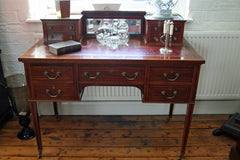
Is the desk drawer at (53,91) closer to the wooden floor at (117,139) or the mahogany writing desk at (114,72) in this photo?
the mahogany writing desk at (114,72)

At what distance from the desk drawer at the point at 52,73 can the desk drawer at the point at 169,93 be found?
58cm

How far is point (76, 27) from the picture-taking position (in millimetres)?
1861

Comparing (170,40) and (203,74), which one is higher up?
(170,40)

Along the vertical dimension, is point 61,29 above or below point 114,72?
above

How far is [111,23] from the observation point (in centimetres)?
200

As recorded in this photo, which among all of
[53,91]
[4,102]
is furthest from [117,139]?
[4,102]

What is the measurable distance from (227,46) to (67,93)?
1454mm

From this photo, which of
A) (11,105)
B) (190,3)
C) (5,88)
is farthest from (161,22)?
(11,105)

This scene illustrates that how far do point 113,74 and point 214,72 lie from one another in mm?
1111

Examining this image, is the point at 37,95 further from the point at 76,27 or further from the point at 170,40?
the point at 170,40

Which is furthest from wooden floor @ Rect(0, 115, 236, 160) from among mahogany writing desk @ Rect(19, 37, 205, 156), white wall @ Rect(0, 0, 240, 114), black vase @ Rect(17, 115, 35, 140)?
white wall @ Rect(0, 0, 240, 114)

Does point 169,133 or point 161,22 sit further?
point 169,133

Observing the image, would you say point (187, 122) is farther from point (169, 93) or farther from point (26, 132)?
point (26, 132)

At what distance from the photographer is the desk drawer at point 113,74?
1.65 m
